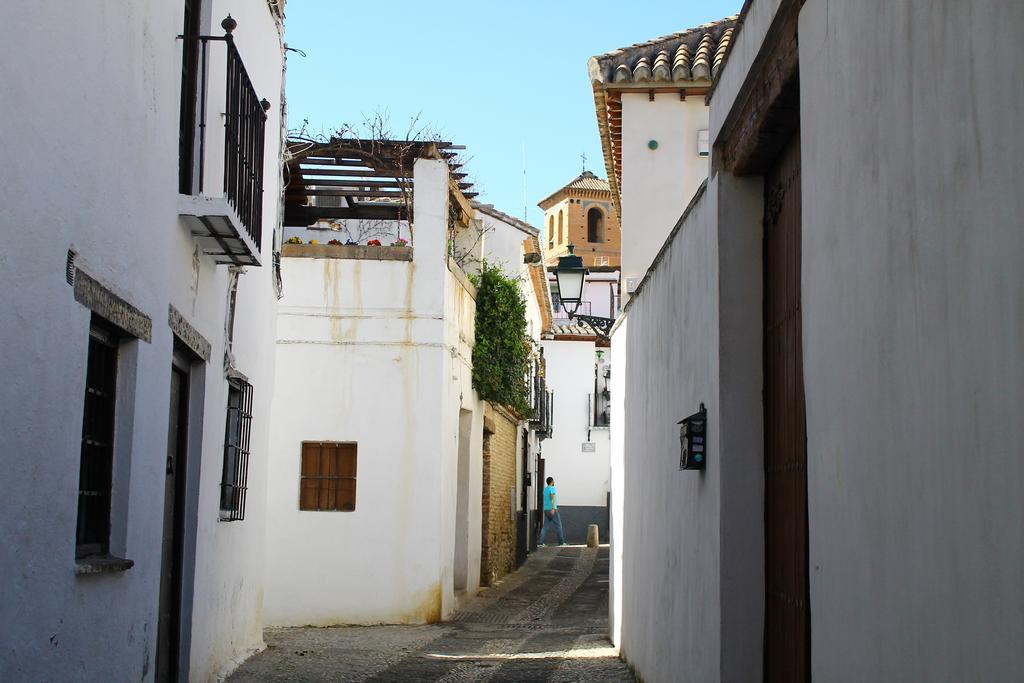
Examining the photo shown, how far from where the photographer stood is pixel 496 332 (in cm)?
1875

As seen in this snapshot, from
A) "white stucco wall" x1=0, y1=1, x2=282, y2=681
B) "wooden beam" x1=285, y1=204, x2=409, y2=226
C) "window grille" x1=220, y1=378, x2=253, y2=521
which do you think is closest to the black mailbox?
"white stucco wall" x1=0, y1=1, x2=282, y2=681

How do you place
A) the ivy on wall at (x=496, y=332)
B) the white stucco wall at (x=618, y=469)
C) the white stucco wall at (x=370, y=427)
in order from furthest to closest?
1. the ivy on wall at (x=496, y=332)
2. the white stucco wall at (x=370, y=427)
3. the white stucco wall at (x=618, y=469)

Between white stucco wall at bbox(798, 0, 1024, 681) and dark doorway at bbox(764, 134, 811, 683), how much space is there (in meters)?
0.94

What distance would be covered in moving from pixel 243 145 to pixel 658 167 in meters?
7.83

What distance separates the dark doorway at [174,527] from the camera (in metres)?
8.13

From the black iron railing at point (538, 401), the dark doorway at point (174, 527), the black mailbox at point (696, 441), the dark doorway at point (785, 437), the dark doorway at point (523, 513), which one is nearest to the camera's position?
the dark doorway at point (785, 437)

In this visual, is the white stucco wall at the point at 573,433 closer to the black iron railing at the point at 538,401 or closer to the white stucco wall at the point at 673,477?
the black iron railing at the point at 538,401

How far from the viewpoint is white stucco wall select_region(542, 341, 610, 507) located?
38219mm

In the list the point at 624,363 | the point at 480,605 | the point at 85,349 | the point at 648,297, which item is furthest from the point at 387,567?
the point at 85,349

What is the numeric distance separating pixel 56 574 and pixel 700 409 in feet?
11.9

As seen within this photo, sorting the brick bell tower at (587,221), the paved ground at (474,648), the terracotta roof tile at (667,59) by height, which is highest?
the brick bell tower at (587,221)

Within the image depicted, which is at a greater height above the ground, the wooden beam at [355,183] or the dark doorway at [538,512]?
the wooden beam at [355,183]

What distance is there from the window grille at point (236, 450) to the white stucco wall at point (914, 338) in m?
6.31

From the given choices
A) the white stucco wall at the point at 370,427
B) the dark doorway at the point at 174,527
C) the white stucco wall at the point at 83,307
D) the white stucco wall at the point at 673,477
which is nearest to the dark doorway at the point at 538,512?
the white stucco wall at the point at 370,427
